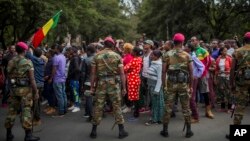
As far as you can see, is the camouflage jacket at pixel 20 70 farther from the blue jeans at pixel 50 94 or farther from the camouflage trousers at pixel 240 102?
the camouflage trousers at pixel 240 102

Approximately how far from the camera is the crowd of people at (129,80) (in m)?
7.91

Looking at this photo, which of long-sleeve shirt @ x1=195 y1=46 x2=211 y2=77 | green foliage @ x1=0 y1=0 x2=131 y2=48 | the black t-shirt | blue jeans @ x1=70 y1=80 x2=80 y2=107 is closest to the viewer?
long-sleeve shirt @ x1=195 y1=46 x2=211 y2=77

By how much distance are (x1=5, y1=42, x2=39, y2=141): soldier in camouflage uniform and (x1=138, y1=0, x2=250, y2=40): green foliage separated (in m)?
31.5

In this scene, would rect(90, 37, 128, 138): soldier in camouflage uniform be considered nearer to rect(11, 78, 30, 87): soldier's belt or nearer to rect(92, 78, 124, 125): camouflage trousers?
rect(92, 78, 124, 125): camouflage trousers

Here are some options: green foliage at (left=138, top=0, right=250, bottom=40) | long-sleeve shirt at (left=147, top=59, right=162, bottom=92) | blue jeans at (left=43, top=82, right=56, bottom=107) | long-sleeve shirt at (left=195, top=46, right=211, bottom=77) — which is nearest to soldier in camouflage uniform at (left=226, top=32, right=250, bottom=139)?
long-sleeve shirt at (left=147, top=59, right=162, bottom=92)

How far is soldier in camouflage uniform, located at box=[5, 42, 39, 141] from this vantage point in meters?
7.85

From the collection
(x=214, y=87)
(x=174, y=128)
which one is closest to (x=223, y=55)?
(x=214, y=87)

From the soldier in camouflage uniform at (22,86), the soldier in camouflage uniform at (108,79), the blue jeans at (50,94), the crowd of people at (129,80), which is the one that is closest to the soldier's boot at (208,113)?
the crowd of people at (129,80)

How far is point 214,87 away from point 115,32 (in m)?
43.6

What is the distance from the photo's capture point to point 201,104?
41.7 feet

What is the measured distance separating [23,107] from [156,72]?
339cm

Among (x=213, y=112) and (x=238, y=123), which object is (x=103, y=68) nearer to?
(x=238, y=123)

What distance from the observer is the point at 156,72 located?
970 centimetres

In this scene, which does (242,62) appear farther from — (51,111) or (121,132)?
(51,111)
